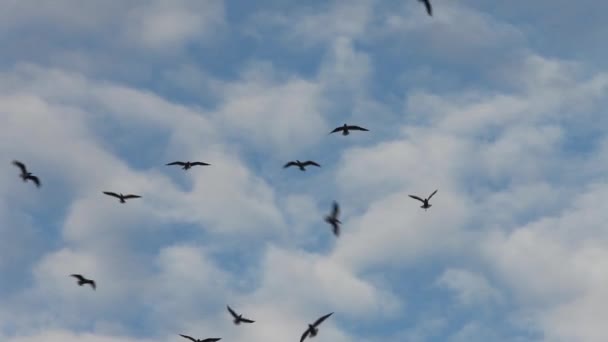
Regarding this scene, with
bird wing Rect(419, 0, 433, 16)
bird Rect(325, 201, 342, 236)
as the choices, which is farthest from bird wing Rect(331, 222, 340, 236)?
bird wing Rect(419, 0, 433, 16)

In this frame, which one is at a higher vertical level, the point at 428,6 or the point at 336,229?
the point at 428,6

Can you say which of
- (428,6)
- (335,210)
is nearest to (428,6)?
(428,6)

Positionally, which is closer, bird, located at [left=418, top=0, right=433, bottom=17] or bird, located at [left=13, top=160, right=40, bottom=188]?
bird, located at [left=418, top=0, right=433, bottom=17]

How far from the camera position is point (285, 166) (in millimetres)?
103562

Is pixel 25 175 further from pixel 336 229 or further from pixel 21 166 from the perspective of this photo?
pixel 336 229

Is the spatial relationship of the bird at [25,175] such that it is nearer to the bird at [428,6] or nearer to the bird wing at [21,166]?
the bird wing at [21,166]

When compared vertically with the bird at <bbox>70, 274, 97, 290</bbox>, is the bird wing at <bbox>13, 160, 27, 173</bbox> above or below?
above

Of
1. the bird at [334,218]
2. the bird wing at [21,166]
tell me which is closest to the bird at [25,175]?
the bird wing at [21,166]

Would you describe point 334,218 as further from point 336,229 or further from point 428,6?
point 428,6

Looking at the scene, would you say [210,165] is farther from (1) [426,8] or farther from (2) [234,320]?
(1) [426,8]

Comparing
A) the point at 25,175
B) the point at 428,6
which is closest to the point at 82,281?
the point at 25,175

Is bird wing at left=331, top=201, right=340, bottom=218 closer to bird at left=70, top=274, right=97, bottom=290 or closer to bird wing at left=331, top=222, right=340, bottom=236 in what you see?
bird wing at left=331, top=222, right=340, bottom=236

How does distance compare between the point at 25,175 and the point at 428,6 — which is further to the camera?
the point at 25,175

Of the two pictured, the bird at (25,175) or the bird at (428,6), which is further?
the bird at (25,175)
